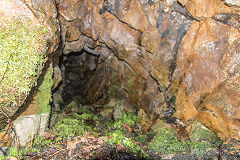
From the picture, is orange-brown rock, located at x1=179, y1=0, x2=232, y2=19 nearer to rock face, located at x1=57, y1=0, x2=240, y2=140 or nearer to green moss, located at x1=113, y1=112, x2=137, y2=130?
rock face, located at x1=57, y1=0, x2=240, y2=140

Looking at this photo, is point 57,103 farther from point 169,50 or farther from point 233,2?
point 233,2

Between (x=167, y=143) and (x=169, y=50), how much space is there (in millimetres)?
4161

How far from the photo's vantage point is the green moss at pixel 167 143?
21.2ft

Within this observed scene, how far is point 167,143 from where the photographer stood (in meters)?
6.85

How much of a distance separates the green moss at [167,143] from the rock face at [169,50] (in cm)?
88

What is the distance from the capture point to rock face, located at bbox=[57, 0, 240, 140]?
566 centimetres

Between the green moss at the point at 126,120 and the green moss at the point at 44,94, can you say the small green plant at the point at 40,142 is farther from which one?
the green moss at the point at 126,120

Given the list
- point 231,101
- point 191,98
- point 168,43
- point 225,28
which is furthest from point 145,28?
point 231,101

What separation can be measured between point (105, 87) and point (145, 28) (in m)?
6.16

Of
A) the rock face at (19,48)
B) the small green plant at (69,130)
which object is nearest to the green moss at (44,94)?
the small green plant at (69,130)

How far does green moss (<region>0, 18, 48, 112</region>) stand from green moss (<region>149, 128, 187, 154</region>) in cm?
550

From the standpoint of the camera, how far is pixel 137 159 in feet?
15.8

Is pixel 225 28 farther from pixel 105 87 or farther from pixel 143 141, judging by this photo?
pixel 105 87

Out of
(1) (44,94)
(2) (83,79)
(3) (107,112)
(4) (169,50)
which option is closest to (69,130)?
(1) (44,94)
